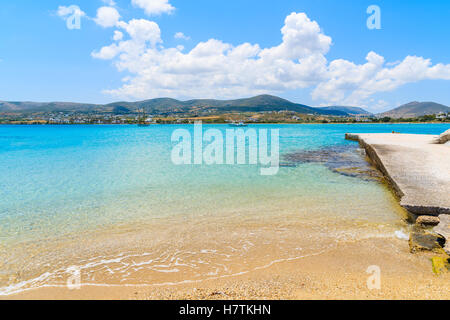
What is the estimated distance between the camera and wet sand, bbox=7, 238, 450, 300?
445 cm

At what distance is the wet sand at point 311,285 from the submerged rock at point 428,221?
182 cm

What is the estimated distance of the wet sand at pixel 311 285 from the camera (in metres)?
Answer: 4.45

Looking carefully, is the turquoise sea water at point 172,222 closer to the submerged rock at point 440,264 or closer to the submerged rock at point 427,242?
the submerged rock at point 427,242

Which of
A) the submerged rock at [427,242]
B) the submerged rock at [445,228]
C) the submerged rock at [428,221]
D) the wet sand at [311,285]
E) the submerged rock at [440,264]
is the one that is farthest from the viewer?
the submerged rock at [428,221]

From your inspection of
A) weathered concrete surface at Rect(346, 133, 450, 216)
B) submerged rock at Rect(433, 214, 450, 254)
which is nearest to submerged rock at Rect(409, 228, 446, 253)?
submerged rock at Rect(433, 214, 450, 254)

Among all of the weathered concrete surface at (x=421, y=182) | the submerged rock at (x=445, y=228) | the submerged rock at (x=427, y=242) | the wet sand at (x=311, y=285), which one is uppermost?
the weathered concrete surface at (x=421, y=182)

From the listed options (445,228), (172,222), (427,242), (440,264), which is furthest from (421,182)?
(172,222)

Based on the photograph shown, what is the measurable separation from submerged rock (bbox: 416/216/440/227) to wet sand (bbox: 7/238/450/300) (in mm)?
1824

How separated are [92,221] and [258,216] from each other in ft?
18.6

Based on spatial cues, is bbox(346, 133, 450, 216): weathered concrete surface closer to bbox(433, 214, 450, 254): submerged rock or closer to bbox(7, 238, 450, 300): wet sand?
bbox(433, 214, 450, 254): submerged rock

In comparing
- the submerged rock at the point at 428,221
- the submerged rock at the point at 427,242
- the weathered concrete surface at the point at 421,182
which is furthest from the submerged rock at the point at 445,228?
the weathered concrete surface at the point at 421,182

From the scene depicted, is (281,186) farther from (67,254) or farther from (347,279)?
(67,254)

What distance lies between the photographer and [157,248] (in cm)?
652

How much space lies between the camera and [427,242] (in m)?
5.88
